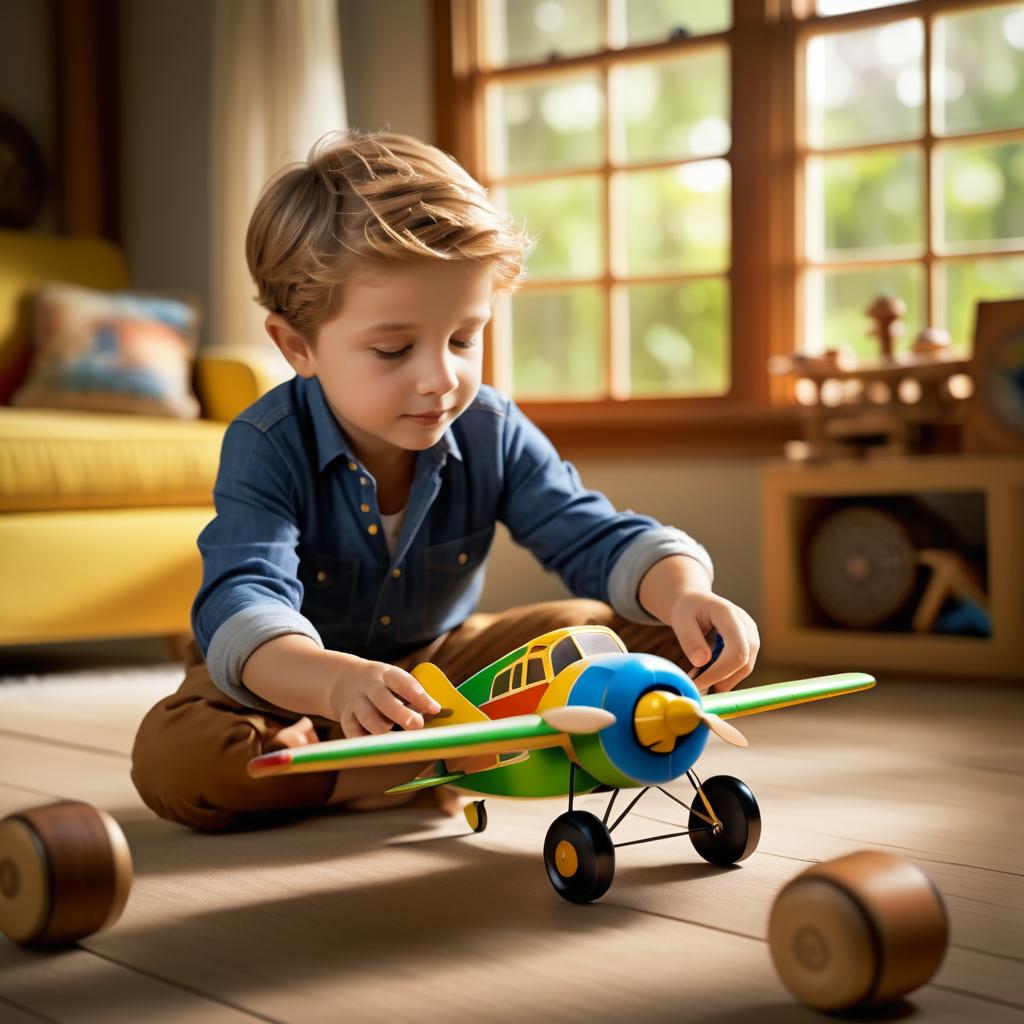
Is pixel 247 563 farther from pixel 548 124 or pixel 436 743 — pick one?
pixel 548 124

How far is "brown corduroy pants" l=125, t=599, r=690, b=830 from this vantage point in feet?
3.88

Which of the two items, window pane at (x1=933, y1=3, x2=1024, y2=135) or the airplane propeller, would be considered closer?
the airplane propeller

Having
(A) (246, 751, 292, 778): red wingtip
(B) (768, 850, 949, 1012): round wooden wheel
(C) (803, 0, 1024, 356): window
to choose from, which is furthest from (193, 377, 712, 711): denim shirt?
(C) (803, 0, 1024, 356): window

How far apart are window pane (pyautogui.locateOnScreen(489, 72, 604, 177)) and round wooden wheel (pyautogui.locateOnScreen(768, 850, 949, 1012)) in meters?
2.51

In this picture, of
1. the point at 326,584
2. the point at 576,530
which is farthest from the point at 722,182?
the point at 326,584

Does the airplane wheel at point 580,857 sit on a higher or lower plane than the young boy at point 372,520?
lower

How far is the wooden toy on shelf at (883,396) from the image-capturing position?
7.47 feet

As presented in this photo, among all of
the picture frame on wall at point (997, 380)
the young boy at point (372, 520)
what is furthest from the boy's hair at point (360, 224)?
the picture frame on wall at point (997, 380)

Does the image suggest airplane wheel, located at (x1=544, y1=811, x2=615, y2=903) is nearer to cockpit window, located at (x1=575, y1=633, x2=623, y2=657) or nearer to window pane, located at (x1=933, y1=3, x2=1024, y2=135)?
cockpit window, located at (x1=575, y1=633, x2=623, y2=657)

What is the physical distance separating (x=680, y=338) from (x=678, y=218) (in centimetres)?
27

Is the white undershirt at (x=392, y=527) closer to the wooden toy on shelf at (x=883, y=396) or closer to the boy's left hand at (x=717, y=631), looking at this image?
the boy's left hand at (x=717, y=631)

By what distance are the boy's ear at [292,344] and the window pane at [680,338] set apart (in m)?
1.74

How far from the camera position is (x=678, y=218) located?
290cm

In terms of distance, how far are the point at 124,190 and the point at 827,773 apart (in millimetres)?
2940
